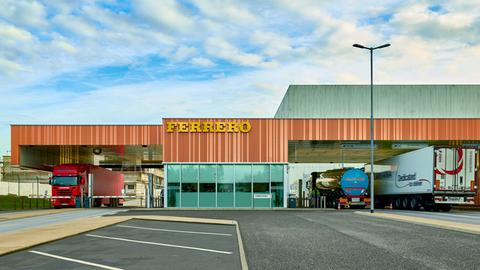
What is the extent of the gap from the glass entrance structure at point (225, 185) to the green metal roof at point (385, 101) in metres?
14.5

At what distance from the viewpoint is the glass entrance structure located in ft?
127

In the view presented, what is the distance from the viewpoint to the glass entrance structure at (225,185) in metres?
38.8

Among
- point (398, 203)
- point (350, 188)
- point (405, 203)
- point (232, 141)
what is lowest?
point (398, 203)

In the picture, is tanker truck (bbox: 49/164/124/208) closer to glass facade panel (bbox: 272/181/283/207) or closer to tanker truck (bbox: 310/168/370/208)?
glass facade panel (bbox: 272/181/283/207)

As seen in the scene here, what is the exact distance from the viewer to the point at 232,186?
38.9 meters

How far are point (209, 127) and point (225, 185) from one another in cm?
421

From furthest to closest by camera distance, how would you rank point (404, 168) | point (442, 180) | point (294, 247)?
point (404, 168) → point (442, 180) → point (294, 247)

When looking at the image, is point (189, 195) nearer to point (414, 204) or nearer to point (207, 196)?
point (207, 196)

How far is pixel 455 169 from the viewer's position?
32.5 metres

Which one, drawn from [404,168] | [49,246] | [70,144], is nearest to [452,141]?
[404,168]

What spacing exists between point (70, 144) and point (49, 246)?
89.2 feet

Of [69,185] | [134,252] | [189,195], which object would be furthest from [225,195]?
[134,252]

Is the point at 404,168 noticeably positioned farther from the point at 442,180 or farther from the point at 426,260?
the point at 426,260

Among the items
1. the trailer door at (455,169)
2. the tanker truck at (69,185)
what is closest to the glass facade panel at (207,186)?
the tanker truck at (69,185)
